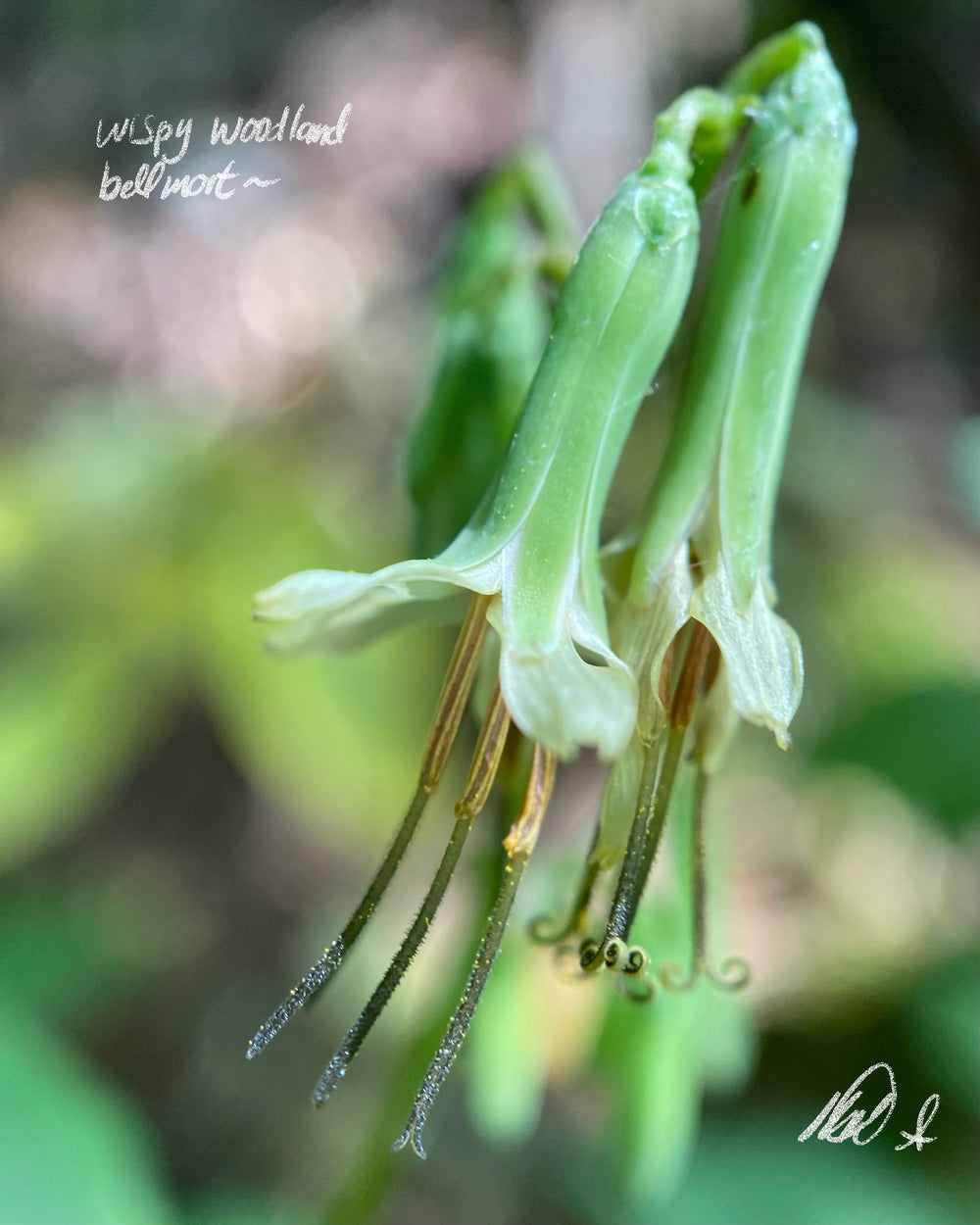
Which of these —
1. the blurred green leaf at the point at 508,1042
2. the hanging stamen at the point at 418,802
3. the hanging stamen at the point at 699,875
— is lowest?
the blurred green leaf at the point at 508,1042

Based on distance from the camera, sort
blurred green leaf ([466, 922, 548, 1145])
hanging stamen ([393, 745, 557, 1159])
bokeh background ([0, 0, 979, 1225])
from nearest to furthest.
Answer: hanging stamen ([393, 745, 557, 1159]) < blurred green leaf ([466, 922, 548, 1145]) < bokeh background ([0, 0, 979, 1225])

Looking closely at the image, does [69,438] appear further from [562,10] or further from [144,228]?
[562,10]

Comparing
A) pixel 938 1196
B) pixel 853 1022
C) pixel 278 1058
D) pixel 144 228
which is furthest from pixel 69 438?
pixel 938 1196

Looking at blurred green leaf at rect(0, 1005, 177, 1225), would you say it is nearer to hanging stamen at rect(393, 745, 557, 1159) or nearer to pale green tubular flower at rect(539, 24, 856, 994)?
hanging stamen at rect(393, 745, 557, 1159)

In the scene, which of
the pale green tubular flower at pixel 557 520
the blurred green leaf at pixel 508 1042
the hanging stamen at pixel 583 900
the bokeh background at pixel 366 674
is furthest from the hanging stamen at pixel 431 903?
the blurred green leaf at pixel 508 1042

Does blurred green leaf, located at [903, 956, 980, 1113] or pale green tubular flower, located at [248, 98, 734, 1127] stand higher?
pale green tubular flower, located at [248, 98, 734, 1127]

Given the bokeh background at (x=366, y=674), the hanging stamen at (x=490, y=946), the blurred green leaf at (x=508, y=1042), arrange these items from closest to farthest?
the hanging stamen at (x=490, y=946) < the blurred green leaf at (x=508, y=1042) < the bokeh background at (x=366, y=674)

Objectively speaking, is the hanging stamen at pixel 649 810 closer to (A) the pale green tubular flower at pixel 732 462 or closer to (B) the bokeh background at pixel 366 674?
(A) the pale green tubular flower at pixel 732 462
